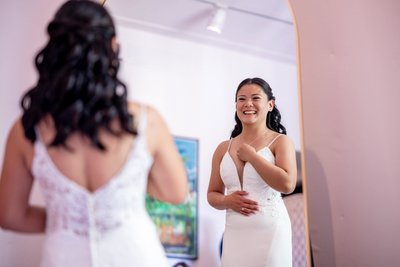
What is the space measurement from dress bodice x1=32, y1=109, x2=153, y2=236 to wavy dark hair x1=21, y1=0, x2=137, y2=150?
0.15ft

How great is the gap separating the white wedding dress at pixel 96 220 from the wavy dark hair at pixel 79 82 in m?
0.05

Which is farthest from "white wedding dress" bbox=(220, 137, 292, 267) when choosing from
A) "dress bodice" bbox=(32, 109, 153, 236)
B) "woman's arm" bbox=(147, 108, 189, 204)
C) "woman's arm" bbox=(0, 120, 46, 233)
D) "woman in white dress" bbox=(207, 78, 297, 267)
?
"woman's arm" bbox=(0, 120, 46, 233)

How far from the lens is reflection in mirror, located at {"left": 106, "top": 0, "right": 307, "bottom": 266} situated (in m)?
1.24

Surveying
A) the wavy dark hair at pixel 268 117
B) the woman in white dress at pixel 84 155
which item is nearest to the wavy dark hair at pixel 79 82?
the woman in white dress at pixel 84 155

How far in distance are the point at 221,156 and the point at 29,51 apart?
0.59 m

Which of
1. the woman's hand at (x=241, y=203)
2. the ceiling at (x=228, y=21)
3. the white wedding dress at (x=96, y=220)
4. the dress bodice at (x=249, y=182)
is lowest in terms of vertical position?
the white wedding dress at (x=96, y=220)

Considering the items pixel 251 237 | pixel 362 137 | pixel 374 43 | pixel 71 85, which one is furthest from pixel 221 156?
pixel 374 43

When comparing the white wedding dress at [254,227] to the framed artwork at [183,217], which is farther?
the white wedding dress at [254,227]

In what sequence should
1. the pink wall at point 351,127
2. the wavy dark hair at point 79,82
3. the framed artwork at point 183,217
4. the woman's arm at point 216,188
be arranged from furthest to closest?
the pink wall at point 351,127, the woman's arm at point 216,188, the framed artwork at point 183,217, the wavy dark hair at point 79,82

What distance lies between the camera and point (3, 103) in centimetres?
128

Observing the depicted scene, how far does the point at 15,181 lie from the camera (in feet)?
2.97

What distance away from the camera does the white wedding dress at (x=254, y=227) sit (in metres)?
1.26

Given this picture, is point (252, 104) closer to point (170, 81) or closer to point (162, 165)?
point (170, 81)

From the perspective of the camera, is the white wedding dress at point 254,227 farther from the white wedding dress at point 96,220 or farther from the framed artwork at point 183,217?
the white wedding dress at point 96,220
